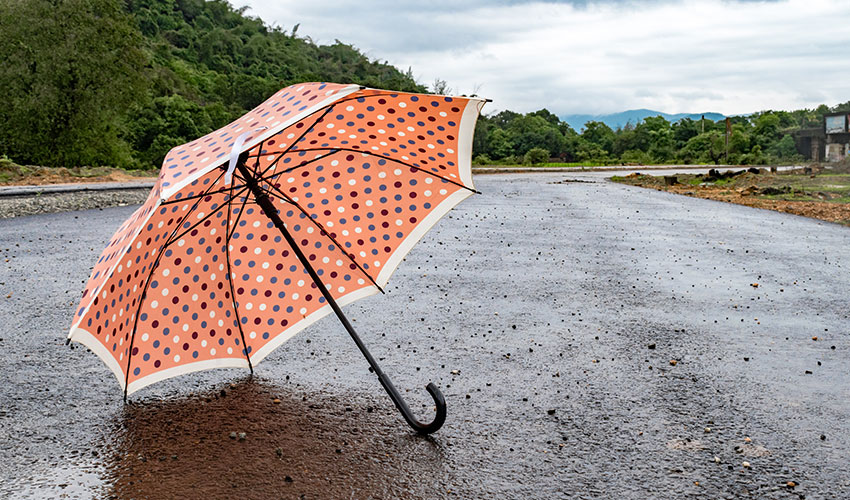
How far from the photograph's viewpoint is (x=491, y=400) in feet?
14.2

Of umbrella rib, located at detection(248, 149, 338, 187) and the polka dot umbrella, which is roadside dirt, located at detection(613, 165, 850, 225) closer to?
the polka dot umbrella

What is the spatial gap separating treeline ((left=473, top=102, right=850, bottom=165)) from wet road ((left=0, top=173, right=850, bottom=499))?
49.7m

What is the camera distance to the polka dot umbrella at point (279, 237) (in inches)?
146

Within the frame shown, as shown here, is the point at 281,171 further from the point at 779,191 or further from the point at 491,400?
the point at 779,191

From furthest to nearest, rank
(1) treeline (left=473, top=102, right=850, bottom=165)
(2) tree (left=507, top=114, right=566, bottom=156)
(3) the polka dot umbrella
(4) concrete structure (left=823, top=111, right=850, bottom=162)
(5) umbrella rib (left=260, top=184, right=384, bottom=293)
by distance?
(2) tree (left=507, top=114, right=566, bottom=156) < (1) treeline (left=473, top=102, right=850, bottom=165) < (4) concrete structure (left=823, top=111, right=850, bottom=162) < (5) umbrella rib (left=260, top=184, right=384, bottom=293) < (3) the polka dot umbrella

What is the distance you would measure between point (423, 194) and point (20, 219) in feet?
43.6

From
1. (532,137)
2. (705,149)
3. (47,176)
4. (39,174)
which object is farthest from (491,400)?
(532,137)

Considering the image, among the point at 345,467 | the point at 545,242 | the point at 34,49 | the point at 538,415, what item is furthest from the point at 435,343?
the point at 34,49

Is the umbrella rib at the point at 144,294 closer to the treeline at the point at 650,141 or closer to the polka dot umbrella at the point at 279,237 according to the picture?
the polka dot umbrella at the point at 279,237

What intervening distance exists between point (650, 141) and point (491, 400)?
78.8 m

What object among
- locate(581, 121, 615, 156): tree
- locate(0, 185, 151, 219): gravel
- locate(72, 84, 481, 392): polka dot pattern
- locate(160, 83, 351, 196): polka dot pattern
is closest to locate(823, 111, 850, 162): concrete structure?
Result: locate(581, 121, 615, 156): tree

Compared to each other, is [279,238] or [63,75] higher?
[63,75]

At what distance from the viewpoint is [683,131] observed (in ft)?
261

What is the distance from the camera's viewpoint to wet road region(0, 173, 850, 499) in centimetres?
335
